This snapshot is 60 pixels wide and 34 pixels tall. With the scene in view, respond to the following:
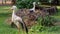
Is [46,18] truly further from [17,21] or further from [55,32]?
[17,21]

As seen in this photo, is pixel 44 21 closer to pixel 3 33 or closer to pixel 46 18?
pixel 46 18

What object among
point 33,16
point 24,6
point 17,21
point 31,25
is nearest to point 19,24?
point 17,21

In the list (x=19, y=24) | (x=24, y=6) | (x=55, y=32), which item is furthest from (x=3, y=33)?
(x=24, y=6)

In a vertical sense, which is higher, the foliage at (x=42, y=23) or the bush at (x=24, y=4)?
the bush at (x=24, y=4)

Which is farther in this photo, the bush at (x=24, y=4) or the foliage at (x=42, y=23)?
the bush at (x=24, y=4)

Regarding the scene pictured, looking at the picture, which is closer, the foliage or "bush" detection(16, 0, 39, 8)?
the foliage

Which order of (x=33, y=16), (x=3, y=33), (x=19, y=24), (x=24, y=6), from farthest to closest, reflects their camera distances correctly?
(x=24, y=6) → (x=33, y=16) → (x=3, y=33) → (x=19, y=24)

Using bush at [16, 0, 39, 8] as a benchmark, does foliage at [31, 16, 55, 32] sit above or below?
below

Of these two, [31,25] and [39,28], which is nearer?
[39,28]

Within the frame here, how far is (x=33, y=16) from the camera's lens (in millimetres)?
15273

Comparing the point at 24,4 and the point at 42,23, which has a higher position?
the point at 24,4

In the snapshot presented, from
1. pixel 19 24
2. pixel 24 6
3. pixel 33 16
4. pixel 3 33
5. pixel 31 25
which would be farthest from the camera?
pixel 24 6

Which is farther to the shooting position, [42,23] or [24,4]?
[24,4]

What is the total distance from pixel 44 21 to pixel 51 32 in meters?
1.94
